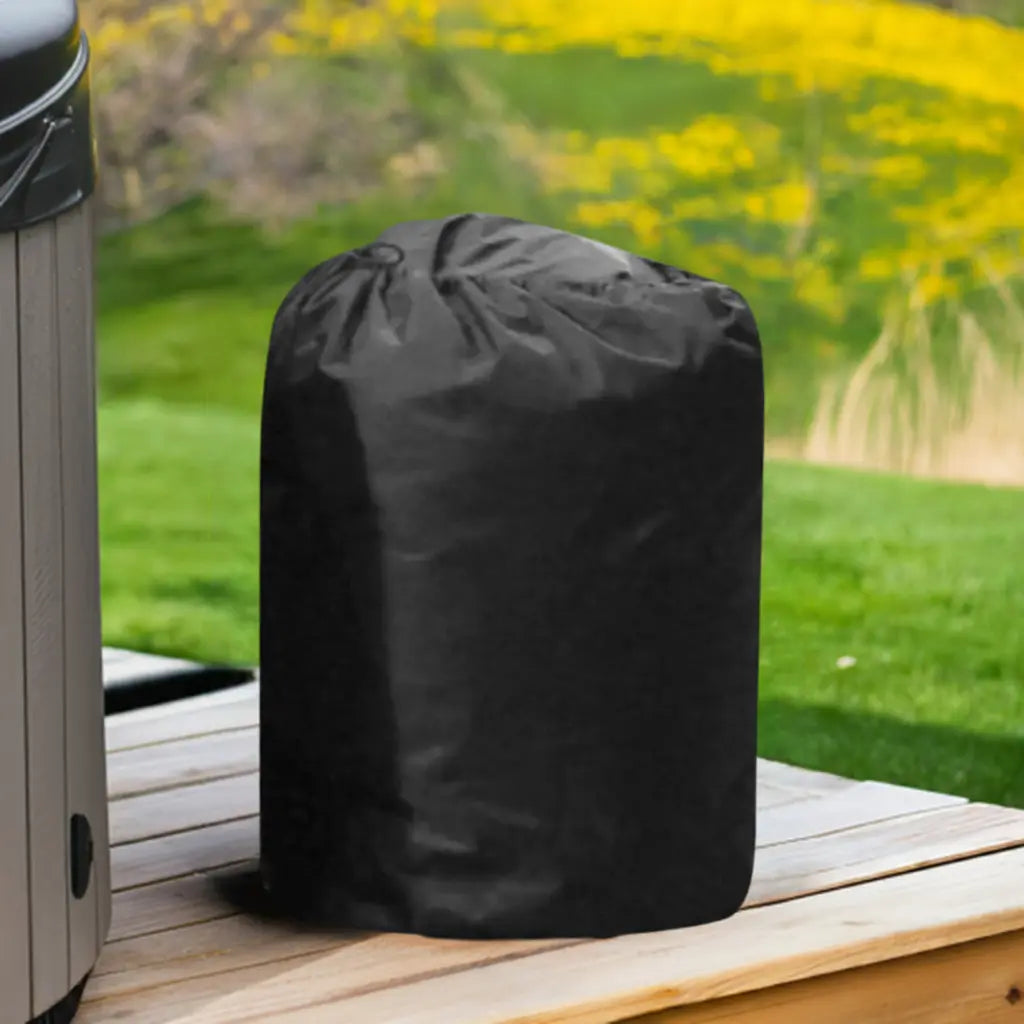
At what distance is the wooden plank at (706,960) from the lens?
1653 millimetres

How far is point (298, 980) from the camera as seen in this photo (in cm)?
173

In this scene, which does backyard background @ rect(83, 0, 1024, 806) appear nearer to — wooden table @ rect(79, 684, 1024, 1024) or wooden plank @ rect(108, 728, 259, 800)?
wooden plank @ rect(108, 728, 259, 800)

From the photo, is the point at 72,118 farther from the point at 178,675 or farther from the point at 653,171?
the point at 653,171

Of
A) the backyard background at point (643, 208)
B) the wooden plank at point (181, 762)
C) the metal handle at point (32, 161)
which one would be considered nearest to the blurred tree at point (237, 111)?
the backyard background at point (643, 208)

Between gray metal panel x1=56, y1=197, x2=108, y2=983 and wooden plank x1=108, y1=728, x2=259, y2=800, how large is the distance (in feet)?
2.46

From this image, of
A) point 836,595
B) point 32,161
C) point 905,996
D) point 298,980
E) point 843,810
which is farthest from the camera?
point 836,595

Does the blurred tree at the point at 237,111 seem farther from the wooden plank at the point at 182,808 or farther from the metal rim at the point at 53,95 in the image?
the metal rim at the point at 53,95

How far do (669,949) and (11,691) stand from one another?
0.69m

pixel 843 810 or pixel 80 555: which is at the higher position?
pixel 80 555

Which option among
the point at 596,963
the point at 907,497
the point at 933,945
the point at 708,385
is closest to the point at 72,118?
the point at 708,385

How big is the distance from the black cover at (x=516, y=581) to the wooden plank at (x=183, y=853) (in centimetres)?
27

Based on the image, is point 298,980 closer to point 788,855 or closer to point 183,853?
point 183,853

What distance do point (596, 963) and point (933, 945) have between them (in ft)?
1.25

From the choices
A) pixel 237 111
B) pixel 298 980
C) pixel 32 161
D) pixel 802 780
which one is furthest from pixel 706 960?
pixel 237 111
